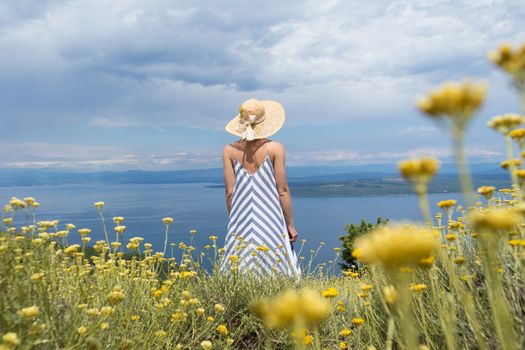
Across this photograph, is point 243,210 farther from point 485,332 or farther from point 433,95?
point 433,95

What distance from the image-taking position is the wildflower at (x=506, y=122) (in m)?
1.50

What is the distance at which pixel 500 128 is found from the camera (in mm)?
1540

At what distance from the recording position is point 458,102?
92 centimetres

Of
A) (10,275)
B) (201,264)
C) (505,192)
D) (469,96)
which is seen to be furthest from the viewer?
(201,264)

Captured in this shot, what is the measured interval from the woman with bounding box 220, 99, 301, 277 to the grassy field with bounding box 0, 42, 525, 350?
62cm

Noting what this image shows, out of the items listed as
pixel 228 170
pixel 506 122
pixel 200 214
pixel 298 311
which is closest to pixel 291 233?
pixel 228 170

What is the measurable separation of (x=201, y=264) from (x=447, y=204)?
117 inches

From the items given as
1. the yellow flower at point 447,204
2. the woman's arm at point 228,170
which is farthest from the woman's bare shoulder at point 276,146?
the yellow flower at point 447,204

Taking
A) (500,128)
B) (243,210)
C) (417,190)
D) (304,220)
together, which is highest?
(500,128)

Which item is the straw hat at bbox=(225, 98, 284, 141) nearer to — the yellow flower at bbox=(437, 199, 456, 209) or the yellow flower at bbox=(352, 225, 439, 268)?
the yellow flower at bbox=(437, 199, 456, 209)

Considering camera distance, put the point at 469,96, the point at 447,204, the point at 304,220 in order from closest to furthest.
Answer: the point at 469,96
the point at 447,204
the point at 304,220

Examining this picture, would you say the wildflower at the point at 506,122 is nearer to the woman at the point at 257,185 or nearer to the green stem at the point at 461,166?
the green stem at the point at 461,166

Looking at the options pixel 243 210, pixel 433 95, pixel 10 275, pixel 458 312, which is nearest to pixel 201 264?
pixel 243 210

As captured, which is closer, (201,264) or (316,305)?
(316,305)
